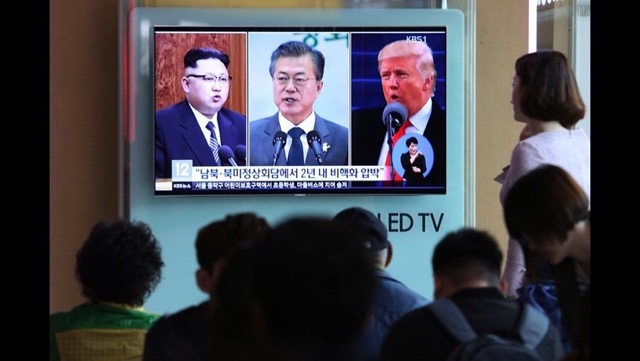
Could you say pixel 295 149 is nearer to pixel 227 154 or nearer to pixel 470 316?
pixel 227 154

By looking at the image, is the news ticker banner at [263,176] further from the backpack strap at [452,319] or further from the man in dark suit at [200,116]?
the backpack strap at [452,319]

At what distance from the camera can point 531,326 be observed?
A: 213 centimetres

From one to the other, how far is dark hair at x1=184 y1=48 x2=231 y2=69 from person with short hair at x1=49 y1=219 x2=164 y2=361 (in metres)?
0.37

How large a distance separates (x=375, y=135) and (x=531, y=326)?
445 millimetres

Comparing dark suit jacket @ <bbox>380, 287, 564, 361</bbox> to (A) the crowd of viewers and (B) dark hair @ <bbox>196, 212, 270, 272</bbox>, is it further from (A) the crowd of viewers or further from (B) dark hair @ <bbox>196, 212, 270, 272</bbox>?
(B) dark hair @ <bbox>196, 212, 270, 272</bbox>

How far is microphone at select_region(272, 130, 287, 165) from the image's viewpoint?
2203mm

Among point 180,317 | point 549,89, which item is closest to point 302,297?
point 180,317

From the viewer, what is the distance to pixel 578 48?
2.25 metres

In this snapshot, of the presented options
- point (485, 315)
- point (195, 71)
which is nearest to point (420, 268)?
point (485, 315)

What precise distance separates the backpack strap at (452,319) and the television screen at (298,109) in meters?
0.27

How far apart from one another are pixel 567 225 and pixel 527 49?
0.37m

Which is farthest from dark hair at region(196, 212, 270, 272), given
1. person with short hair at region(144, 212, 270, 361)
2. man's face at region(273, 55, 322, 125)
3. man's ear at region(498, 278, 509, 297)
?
man's ear at region(498, 278, 509, 297)

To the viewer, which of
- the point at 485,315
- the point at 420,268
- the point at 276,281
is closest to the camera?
the point at 276,281

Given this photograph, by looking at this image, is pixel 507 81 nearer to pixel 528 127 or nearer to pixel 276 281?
pixel 528 127
